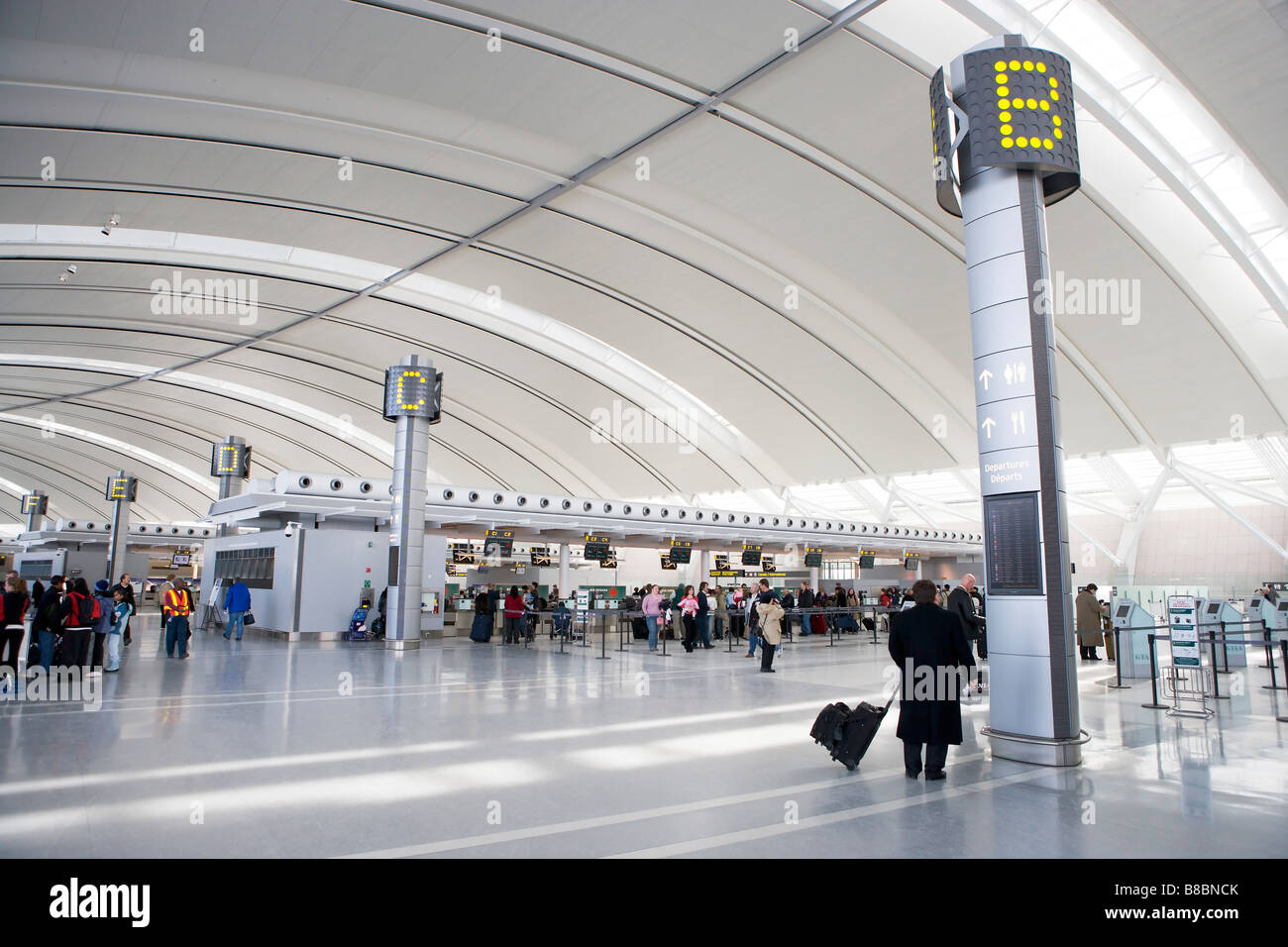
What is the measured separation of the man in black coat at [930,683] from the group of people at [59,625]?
10.7m

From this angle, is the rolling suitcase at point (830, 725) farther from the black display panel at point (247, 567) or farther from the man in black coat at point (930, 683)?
the black display panel at point (247, 567)

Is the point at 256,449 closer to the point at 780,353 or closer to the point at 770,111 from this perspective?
the point at 780,353

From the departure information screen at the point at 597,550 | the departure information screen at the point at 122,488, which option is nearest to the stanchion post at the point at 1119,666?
the departure information screen at the point at 597,550

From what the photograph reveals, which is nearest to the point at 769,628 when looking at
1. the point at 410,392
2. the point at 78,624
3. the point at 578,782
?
the point at 578,782

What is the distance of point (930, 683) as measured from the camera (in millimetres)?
6195

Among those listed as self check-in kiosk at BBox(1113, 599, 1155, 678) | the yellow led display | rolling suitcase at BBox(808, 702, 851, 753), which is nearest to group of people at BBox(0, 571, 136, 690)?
rolling suitcase at BBox(808, 702, 851, 753)

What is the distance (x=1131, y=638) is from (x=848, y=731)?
30.9 ft

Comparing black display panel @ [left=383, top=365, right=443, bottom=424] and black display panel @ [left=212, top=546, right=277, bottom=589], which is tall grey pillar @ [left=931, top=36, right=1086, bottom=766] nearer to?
black display panel @ [left=383, top=365, right=443, bottom=424]

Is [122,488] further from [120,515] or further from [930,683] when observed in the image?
[930,683]

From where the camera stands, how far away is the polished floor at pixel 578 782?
15.0 feet

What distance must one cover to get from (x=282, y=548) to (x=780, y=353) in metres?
17.8

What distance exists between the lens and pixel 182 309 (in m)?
25.6

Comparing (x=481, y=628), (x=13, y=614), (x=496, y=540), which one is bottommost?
(x=481, y=628)
